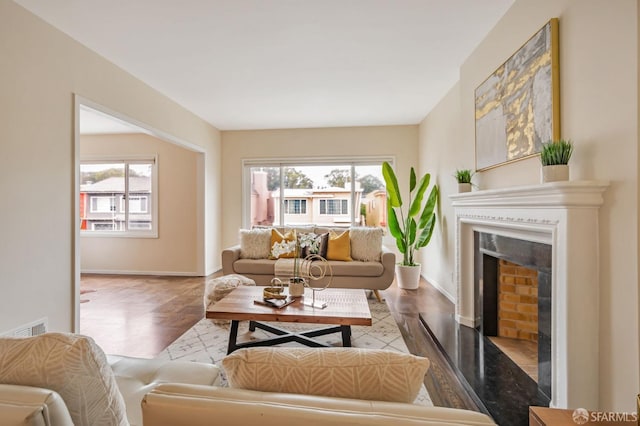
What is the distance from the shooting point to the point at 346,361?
759 millimetres

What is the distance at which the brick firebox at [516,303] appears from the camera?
96.7 inches

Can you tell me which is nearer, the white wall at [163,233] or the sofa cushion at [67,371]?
A: the sofa cushion at [67,371]

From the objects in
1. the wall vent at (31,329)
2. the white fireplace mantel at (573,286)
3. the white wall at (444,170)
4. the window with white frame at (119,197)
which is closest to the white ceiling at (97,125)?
the window with white frame at (119,197)

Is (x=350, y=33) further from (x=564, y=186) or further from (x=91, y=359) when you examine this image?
(x=91, y=359)

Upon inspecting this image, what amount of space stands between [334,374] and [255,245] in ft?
11.5

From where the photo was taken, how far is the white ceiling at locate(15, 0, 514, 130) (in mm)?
2311

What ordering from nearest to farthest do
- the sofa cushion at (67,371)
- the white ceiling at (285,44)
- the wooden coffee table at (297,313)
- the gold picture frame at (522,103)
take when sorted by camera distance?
the sofa cushion at (67,371) < the gold picture frame at (522,103) < the wooden coffee table at (297,313) < the white ceiling at (285,44)

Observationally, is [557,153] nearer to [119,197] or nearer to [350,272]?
[350,272]

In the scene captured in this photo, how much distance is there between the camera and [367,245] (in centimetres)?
406

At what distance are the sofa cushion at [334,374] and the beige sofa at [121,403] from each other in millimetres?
26

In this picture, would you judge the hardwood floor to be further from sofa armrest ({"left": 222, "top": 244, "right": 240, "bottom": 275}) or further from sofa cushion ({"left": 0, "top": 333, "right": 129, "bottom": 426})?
sofa cushion ({"left": 0, "top": 333, "right": 129, "bottom": 426})

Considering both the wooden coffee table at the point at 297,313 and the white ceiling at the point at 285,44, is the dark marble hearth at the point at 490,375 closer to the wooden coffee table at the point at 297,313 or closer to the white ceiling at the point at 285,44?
the wooden coffee table at the point at 297,313

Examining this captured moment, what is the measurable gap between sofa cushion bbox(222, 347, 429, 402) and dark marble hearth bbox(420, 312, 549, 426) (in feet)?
4.27

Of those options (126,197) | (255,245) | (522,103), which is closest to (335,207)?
(255,245)
